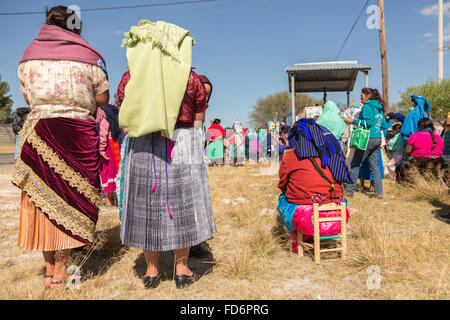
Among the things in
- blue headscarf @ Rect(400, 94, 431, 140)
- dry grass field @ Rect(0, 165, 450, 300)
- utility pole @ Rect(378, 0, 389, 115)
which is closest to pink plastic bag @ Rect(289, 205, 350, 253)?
dry grass field @ Rect(0, 165, 450, 300)

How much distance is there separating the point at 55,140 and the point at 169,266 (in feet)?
4.72

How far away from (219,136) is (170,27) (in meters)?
10.7

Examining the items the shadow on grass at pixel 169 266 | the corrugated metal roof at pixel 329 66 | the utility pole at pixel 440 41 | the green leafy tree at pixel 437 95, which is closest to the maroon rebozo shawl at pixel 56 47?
the shadow on grass at pixel 169 266

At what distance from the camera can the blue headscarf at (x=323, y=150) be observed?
3.06m

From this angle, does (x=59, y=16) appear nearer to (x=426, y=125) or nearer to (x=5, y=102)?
(x=426, y=125)

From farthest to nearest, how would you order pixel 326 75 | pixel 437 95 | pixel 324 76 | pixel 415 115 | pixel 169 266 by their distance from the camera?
1. pixel 437 95
2. pixel 324 76
3. pixel 326 75
4. pixel 415 115
5. pixel 169 266

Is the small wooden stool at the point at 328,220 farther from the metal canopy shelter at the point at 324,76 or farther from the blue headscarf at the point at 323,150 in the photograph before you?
the metal canopy shelter at the point at 324,76

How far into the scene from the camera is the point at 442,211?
4.63m

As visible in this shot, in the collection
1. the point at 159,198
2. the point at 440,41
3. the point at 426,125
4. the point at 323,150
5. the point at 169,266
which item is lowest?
the point at 169,266

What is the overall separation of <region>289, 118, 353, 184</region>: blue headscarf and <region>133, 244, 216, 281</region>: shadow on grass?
1.30 metres

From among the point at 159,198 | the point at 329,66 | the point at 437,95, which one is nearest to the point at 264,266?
the point at 159,198

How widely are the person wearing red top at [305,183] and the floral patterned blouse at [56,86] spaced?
188 centimetres

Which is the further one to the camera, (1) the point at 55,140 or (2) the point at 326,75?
(2) the point at 326,75
